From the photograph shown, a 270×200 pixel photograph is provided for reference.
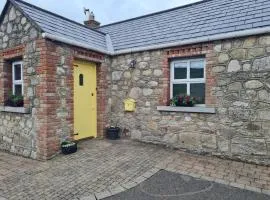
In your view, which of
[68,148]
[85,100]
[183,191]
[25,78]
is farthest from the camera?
[85,100]

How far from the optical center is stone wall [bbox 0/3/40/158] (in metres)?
5.83

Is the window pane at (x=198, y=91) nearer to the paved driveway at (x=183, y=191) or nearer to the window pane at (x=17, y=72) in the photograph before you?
the paved driveway at (x=183, y=191)

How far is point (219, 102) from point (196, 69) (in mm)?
1149

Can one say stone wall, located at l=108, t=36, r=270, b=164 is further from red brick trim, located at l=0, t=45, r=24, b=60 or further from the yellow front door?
red brick trim, located at l=0, t=45, r=24, b=60

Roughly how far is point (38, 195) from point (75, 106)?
323 cm

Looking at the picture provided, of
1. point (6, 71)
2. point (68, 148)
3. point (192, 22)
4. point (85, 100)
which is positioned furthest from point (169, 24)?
point (6, 71)

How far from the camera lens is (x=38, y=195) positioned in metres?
3.81

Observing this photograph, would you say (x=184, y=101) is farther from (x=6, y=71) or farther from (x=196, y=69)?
(x=6, y=71)

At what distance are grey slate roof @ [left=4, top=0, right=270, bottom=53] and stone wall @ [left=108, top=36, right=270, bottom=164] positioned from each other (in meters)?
0.47

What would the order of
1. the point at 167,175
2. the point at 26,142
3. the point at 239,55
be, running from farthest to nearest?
1. the point at 26,142
2. the point at 239,55
3. the point at 167,175

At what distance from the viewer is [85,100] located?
7102 millimetres

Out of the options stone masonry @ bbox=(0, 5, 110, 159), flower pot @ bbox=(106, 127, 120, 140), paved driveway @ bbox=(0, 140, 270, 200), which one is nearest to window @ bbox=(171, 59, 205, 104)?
paved driveway @ bbox=(0, 140, 270, 200)

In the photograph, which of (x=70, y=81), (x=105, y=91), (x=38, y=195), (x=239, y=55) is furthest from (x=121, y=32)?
(x=38, y=195)

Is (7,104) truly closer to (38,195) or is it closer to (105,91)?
(105,91)
